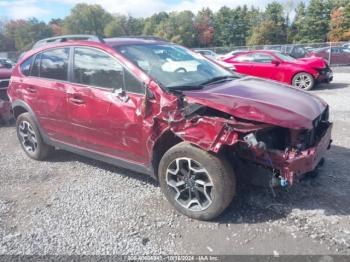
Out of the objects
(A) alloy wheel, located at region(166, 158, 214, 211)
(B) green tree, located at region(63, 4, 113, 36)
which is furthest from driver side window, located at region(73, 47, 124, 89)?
(B) green tree, located at region(63, 4, 113, 36)

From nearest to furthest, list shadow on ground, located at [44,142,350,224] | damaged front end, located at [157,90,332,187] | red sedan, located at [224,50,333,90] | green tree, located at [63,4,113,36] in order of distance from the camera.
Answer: damaged front end, located at [157,90,332,187] → shadow on ground, located at [44,142,350,224] → red sedan, located at [224,50,333,90] → green tree, located at [63,4,113,36]

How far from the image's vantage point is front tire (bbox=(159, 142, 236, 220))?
316 cm

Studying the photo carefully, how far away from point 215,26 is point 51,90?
7646 cm

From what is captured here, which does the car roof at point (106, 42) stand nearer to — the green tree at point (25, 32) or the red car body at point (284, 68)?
the red car body at point (284, 68)

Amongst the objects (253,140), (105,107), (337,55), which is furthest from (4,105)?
(337,55)

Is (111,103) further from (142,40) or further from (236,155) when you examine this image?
(236,155)

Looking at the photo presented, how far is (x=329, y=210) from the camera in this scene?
3443mm

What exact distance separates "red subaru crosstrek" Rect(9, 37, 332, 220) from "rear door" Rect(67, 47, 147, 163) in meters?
0.01

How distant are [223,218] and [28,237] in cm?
197

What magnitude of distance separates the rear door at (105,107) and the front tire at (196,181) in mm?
414

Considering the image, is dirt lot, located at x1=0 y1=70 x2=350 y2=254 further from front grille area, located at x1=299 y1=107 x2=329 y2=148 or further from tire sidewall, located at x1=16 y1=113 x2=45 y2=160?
front grille area, located at x1=299 y1=107 x2=329 y2=148

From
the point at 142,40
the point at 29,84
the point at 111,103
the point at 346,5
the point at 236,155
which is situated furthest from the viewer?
the point at 346,5

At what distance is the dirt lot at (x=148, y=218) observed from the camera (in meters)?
3.05

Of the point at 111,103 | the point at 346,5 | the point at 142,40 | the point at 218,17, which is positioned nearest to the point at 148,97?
the point at 111,103
